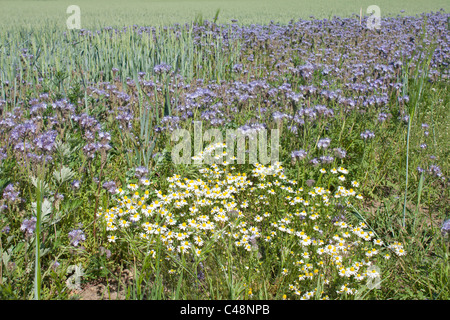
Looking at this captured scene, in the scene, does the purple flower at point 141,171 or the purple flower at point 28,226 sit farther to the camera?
the purple flower at point 141,171

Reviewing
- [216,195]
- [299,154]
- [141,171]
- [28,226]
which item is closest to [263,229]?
[216,195]

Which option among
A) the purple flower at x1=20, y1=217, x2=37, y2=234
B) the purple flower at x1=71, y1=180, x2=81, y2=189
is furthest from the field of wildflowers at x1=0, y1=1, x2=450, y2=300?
the purple flower at x1=71, y1=180, x2=81, y2=189

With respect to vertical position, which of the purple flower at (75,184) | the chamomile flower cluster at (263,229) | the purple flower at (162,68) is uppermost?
the purple flower at (162,68)

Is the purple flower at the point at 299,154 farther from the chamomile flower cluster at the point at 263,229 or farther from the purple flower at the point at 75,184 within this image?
the purple flower at the point at 75,184

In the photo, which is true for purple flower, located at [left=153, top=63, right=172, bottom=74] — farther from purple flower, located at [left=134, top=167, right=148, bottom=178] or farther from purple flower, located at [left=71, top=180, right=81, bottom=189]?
purple flower, located at [left=71, top=180, right=81, bottom=189]

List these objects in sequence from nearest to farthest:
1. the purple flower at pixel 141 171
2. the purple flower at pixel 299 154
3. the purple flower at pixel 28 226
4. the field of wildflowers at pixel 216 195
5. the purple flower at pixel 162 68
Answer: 1. the purple flower at pixel 28 226
2. the field of wildflowers at pixel 216 195
3. the purple flower at pixel 141 171
4. the purple flower at pixel 299 154
5. the purple flower at pixel 162 68

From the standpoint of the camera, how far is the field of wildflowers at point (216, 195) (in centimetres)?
211

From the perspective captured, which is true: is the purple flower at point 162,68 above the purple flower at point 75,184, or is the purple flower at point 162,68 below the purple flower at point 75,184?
above

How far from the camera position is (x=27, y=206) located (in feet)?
8.48

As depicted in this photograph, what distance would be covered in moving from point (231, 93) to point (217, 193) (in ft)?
6.35

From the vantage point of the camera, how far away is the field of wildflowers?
6.93ft

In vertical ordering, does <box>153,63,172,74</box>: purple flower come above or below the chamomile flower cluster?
above

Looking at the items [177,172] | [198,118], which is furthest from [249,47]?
[177,172]

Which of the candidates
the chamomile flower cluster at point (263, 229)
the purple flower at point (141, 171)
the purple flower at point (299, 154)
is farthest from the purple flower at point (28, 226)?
the purple flower at point (299, 154)
